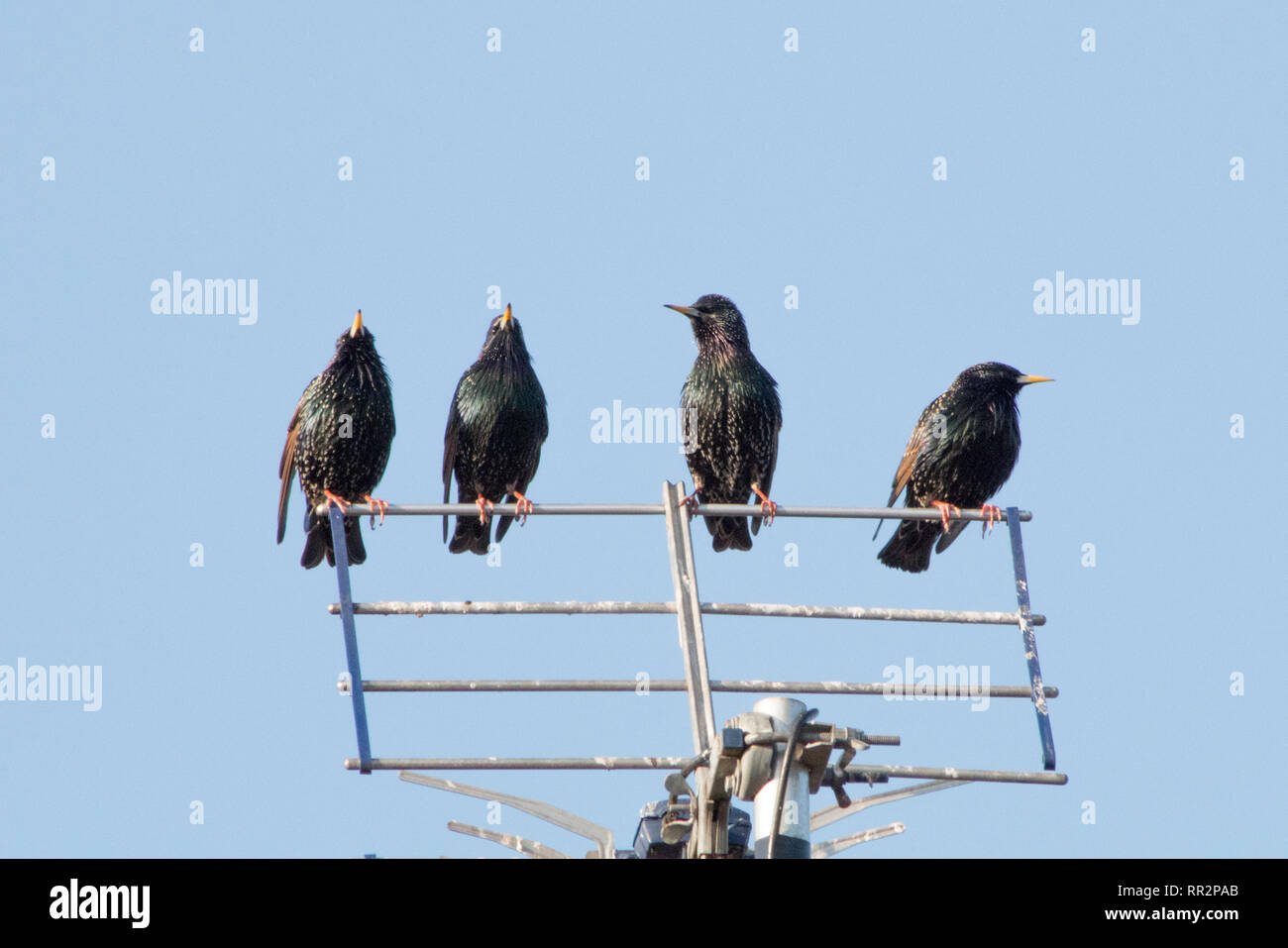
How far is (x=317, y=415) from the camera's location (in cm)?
1220

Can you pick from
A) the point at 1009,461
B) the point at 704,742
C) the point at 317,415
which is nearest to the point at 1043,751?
the point at 704,742

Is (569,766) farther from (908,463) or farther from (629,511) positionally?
(908,463)

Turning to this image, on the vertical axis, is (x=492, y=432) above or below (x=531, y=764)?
above

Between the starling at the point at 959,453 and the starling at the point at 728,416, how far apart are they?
3.06 feet

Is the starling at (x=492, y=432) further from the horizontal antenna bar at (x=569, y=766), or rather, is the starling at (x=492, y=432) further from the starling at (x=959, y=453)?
the horizontal antenna bar at (x=569, y=766)

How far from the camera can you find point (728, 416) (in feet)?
41.6

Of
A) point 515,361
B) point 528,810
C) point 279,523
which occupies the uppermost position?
point 515,361

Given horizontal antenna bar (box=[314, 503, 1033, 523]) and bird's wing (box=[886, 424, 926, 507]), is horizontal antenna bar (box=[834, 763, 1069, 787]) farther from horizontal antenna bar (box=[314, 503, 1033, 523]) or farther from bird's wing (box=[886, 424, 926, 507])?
bird's wing (box=[886, 424, 926, 507])

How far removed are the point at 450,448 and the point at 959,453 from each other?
10.7ft

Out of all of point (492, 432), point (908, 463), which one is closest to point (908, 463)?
point (908, 463)
